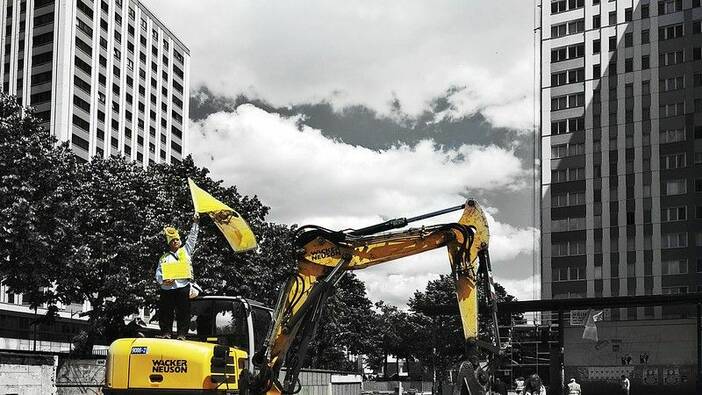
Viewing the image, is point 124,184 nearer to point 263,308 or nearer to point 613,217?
point 263,308

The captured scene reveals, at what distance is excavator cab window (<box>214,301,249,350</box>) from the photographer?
1266 centimetres

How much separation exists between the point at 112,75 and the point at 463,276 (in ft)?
369

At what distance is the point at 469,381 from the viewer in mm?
11867

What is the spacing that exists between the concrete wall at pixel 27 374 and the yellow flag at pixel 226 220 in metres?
17.5

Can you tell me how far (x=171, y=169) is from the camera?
5128 cm

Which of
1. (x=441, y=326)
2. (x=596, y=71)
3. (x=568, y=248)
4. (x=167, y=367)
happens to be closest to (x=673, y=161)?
(x=596, y=71)

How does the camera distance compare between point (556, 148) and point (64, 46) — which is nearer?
point (556, 148)

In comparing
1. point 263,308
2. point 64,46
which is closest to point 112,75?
point 64,46

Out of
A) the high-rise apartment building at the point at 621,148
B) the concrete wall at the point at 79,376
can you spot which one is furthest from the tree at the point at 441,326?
the concrete wall at the point at 79,376

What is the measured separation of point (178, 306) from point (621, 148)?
83.2 meters

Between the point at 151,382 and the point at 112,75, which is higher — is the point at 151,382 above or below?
below

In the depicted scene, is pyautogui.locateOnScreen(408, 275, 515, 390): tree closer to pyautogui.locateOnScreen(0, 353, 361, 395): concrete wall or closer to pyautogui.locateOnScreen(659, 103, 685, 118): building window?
pyautogui.locateOnScreen(659, 103, 685, 118): building window

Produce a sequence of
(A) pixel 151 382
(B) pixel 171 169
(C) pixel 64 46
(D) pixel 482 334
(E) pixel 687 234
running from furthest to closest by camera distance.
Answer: (C) pixel 64 46
(E) pixel 687 234
(B) pixel 171 169
(D) pixel 482 334
(A) pixel 151 382

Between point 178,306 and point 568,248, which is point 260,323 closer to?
point 178,306
